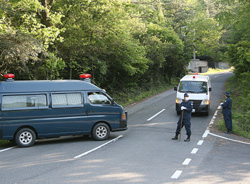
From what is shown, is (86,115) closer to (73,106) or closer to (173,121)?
(73,106)

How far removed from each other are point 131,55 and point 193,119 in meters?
8.82

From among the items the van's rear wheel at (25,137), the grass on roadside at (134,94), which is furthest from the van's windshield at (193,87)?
the van's rear wheel at (25,137)

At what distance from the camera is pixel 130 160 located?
9.53 metres

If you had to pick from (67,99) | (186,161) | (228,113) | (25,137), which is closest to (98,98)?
(67,99)

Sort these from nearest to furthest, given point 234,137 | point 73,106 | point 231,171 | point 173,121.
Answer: point 231,171
point 73,106
point 234,137
point 173,121

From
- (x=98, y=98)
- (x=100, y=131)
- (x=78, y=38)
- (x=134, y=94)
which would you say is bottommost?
(x=100, y=131)

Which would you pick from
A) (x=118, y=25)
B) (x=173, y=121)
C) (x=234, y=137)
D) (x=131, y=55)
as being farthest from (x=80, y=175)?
(x=131, y=55)

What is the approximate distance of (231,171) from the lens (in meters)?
8.45

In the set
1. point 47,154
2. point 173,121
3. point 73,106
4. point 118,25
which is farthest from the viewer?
point 118,25

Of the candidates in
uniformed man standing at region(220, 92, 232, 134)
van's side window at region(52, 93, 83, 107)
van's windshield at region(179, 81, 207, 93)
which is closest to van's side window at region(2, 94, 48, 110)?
van's side window at region(52, 93, 83, 107)

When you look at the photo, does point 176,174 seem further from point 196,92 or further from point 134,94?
point 134,94

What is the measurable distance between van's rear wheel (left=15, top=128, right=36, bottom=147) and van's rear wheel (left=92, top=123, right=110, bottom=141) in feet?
7.80

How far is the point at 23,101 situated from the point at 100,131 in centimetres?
325

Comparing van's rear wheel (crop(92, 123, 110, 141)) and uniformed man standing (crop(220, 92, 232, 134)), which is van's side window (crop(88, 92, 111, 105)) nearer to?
van's rear wheel (crop(92, 123, 110, 141))
